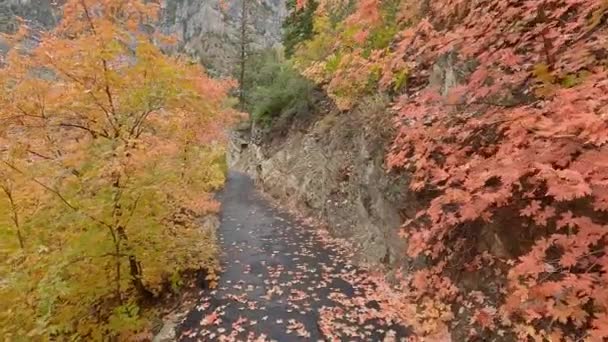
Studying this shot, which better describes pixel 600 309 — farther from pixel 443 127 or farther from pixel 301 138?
pixel 301 138

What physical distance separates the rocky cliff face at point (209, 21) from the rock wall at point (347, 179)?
3628 centimetres

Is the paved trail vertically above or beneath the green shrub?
beneath

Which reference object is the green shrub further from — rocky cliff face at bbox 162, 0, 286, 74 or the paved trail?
rocky cliff face at bbox 162, 0, 286, 74

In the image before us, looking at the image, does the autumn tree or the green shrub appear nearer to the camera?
the autumn tree

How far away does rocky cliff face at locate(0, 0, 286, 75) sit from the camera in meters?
52.2

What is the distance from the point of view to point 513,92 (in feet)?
16.3

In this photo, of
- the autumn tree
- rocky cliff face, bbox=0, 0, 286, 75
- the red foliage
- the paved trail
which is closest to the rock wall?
the paved trail

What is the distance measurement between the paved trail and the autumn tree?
1.55m

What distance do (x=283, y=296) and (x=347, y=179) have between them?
177 inches

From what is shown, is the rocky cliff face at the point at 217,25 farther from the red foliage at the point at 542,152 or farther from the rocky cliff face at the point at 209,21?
the red foliage at the point at 542,152

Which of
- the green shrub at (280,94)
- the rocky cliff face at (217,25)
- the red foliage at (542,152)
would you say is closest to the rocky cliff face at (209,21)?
the rocky cliff face at (217,25)

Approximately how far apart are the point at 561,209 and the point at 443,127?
1.60 meters

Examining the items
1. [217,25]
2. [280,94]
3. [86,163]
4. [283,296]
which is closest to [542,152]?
[283,296]

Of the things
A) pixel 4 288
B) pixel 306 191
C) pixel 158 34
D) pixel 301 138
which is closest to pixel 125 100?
pixel 158 34
